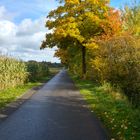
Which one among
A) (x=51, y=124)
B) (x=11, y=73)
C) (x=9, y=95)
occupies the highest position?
(x=11, y=73)

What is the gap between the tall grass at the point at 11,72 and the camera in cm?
2955

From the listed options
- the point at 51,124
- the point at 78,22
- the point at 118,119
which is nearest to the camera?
the point at 51,124

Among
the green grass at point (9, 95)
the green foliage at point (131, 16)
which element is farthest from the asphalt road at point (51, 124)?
the green foliage at point (131, 16)

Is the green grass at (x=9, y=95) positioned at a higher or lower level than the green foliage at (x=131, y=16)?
lower

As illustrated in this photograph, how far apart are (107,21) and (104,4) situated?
234 cm

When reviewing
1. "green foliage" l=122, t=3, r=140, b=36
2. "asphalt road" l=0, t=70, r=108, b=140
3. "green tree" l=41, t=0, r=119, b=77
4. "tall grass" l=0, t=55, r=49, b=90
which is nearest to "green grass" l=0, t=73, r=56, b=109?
"tall grass" l=0, t=55, r=49, b=90

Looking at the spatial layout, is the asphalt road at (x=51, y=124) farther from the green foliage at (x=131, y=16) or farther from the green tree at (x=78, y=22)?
the green foliage at (x=131, y=16)

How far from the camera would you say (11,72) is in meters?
32.4

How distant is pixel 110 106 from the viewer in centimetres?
1858

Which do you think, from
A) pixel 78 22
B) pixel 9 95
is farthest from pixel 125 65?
pixel 78 22

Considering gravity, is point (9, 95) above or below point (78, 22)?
below

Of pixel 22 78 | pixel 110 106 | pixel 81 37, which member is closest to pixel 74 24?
pixel 81 37

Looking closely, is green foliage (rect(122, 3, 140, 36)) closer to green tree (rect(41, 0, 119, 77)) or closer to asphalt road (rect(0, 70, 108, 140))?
green tree (rect(41, 0, 119, 77))

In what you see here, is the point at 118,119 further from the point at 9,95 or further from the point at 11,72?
the point at 11,72
